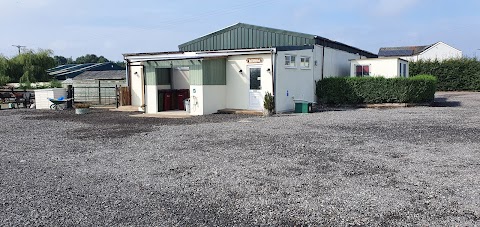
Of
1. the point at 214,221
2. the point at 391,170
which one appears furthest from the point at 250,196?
the point at 391,170

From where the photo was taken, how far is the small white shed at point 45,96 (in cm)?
2258

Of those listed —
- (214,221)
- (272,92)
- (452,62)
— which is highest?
(452,62)

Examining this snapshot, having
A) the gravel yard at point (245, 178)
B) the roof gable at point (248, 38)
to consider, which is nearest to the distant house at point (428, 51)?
the roof gable at point (248, 38)

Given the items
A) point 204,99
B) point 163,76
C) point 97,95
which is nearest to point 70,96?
point 97,95

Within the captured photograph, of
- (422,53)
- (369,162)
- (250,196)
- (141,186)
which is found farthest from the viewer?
(422,53)

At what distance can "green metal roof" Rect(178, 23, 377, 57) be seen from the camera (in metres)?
21.0

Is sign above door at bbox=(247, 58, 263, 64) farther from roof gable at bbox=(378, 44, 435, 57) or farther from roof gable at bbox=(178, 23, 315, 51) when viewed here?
roof gable at bbox=(378, 44, 435, 57)

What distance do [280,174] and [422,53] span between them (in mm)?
50787

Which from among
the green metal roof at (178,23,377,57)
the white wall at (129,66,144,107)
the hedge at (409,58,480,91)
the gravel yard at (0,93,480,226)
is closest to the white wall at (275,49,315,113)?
the green metal roof at (178,23,377,57)

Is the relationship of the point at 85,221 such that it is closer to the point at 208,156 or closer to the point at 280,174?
the point at 280,174

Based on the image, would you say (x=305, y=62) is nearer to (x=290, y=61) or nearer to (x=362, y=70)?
(x=290, y=61)

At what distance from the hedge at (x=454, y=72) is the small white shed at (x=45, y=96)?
26.6m

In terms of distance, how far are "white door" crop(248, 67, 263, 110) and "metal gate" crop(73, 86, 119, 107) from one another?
361 inches

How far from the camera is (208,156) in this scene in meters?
7.79
